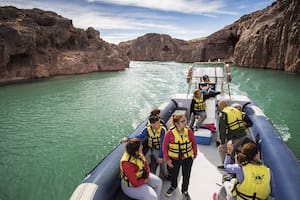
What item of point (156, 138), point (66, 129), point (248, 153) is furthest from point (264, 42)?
point (248, 153)

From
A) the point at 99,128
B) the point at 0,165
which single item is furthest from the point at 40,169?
the point at 99,128

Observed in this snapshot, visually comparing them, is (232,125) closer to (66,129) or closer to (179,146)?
(179,146)

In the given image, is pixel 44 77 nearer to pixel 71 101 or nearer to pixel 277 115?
pixel 71 101

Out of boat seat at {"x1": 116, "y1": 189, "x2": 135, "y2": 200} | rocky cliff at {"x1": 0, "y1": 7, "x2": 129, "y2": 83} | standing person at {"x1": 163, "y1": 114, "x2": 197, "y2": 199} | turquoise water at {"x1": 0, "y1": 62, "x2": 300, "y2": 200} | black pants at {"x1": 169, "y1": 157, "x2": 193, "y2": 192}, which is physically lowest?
turquoise water at {"x1": 0, "y1": 62, "x2": 300, "y2": 200}

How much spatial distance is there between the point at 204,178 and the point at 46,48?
26.1 meters

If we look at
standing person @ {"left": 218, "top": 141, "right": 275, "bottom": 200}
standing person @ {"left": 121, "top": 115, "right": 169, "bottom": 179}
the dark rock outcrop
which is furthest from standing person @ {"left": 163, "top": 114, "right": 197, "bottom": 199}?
the dark rock outcrop

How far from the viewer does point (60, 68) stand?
81.5 ft

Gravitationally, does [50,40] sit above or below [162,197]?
above

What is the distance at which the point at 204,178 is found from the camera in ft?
12.0

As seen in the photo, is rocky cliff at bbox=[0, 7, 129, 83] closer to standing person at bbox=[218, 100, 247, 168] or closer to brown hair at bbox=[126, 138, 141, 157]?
brown hair at bbox=[126, 138, 141, 157]

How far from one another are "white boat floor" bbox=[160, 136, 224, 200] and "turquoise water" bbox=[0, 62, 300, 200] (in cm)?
240

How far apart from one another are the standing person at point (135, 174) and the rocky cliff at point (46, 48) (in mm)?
21934

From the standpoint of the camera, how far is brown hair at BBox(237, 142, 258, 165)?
2.07 metres

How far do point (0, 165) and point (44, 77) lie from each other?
64.3 ft
